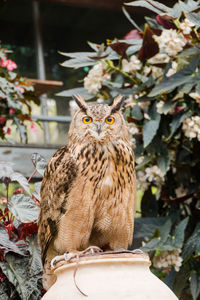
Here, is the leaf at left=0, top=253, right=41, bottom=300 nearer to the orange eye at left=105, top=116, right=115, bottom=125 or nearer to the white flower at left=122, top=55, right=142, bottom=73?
the orange eye at left=105, top=116, right=115, bottom=125

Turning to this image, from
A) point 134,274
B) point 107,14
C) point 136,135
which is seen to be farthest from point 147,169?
point 107,14

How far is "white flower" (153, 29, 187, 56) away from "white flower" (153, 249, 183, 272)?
3.21ft

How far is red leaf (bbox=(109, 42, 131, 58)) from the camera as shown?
2.47 meters

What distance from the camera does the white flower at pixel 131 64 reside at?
102 inches

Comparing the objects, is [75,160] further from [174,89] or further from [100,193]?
[174,89]

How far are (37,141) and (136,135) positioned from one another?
240cm


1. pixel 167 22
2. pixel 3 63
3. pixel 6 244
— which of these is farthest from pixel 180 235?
pixel 3 63

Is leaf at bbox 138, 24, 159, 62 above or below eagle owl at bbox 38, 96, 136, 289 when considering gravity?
above

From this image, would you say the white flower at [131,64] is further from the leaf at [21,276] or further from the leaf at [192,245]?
the leaf at [21,276]

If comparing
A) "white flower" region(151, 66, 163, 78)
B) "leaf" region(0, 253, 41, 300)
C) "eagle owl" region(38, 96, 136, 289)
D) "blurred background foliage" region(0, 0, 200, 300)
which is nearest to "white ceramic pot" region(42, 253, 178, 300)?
"eagle owl" region(38, 96, 136, 289)

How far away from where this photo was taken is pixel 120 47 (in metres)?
2.49

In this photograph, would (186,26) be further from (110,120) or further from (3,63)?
(3,63)

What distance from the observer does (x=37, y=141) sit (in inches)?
192

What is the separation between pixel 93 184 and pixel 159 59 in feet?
4.22
